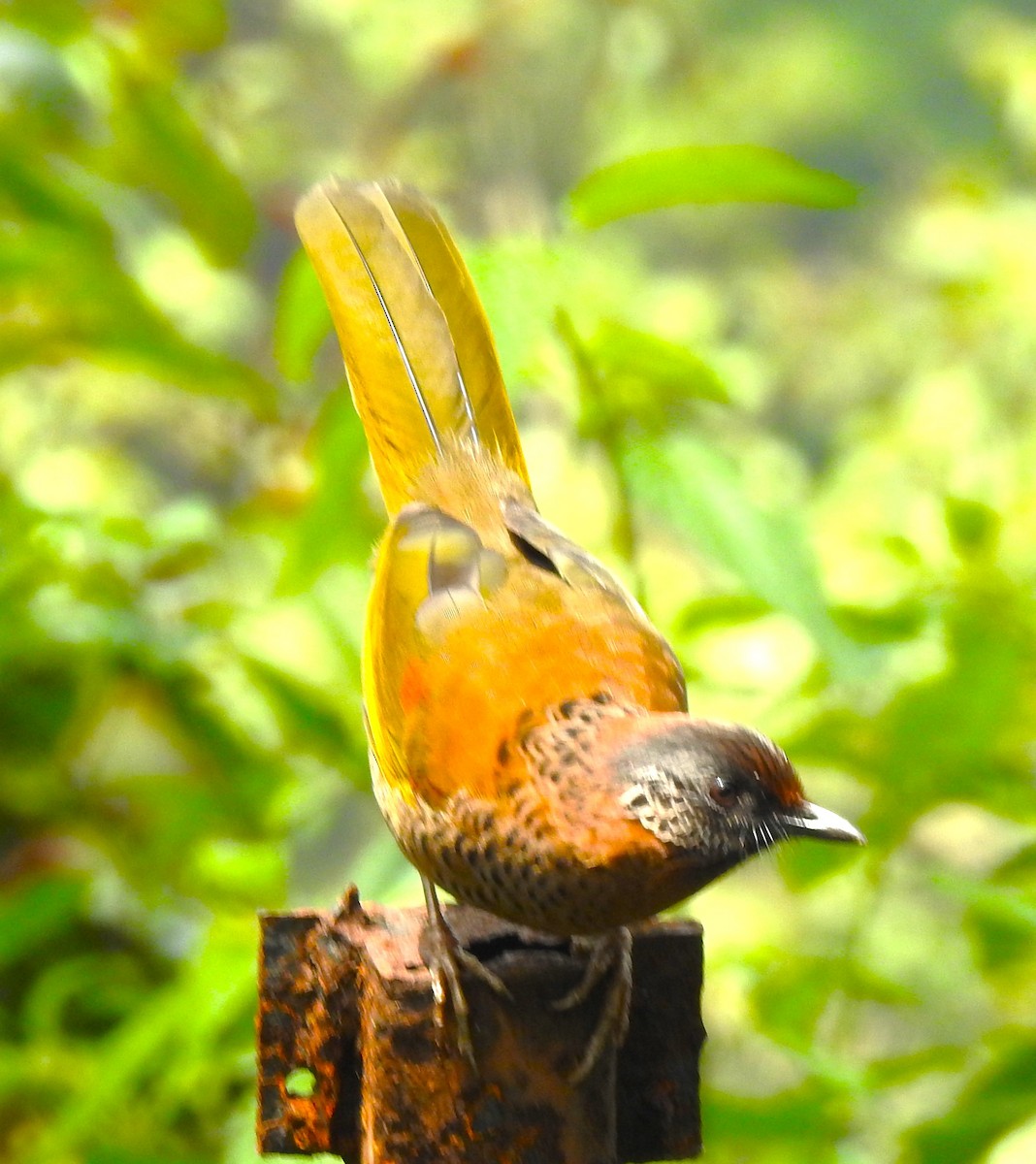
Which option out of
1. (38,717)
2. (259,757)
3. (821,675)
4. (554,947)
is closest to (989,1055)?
(821,675)

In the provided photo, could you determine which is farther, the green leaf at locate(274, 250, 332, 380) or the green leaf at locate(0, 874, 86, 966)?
the green leaf at locate(0, 874, 86, 966)

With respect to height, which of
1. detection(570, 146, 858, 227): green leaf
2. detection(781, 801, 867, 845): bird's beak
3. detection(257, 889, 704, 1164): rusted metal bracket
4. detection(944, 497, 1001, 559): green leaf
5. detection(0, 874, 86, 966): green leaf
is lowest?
detection(257, 889, 704, 1164): rusted metal bracket

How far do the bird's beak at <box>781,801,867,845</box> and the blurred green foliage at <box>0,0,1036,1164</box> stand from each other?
32 cm

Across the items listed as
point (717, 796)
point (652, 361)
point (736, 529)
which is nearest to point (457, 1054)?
point (717, 796)

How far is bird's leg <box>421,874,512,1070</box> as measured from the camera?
743 millimetres

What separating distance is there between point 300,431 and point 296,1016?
71.3 inches

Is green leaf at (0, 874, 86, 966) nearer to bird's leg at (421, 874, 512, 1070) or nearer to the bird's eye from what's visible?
bird's leg at (421, 874, 512, 1070)

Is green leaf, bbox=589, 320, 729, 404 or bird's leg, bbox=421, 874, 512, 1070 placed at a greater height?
green leaf, bbox=589, 320, 729, 404

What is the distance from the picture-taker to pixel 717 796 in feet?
2.71

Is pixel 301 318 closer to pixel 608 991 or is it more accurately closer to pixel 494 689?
pixel 494 689

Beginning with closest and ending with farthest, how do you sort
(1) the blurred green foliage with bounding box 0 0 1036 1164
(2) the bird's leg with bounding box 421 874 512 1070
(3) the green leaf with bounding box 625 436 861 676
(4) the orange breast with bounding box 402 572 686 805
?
(2) the bird's leg with bounding box 421 874 512 1070, (4) the orange breast with bounding box 402 572 686 805, (3) the green leaf with bounding box 625 436 861 676, (1) the blurred green foliage with bounding box 0 0 1036 1164

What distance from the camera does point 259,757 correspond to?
2.20 metres

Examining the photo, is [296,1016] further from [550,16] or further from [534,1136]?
[550,16]

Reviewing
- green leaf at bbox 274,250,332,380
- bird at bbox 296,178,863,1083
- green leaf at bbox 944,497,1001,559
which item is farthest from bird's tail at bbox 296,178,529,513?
green leaf at bbox 944,497,1001,559
